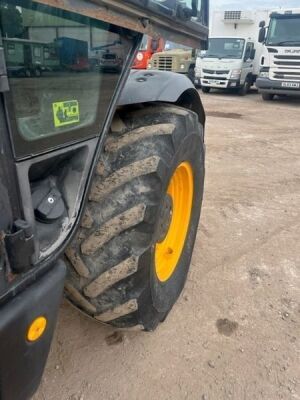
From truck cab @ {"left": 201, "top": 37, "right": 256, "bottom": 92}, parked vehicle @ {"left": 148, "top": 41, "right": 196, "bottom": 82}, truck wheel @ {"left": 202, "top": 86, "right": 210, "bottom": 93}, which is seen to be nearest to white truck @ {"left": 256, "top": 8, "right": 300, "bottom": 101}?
truck cab @ {"left": 201, "top": 37, "right": 256, "bottom": 92}

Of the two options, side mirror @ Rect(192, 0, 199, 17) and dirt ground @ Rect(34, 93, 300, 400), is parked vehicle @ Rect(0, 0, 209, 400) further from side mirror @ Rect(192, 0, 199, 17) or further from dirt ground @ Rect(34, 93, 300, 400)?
dirt ground @ Rect(34, 93, 300, 400)

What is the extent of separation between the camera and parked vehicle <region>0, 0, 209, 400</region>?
4.05 feet

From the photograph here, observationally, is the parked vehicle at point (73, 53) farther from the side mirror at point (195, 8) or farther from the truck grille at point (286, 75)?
the truck grille at point (286, 75)

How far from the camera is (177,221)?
2693 millimetres

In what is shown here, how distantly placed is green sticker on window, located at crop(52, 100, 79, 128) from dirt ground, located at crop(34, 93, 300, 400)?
123 cm

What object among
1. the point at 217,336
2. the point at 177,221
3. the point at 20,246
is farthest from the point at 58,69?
the point at 217,336

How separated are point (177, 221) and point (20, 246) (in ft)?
5.15

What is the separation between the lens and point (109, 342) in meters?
2.29

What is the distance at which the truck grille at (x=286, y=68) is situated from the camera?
1149 cm

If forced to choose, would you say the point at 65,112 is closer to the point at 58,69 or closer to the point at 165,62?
the point at 58,69

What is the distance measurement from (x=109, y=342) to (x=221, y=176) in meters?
3.24

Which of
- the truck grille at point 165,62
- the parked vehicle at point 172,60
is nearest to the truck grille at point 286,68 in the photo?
the parked vehicle at point 172,60

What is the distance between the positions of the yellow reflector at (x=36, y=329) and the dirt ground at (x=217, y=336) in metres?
0.76

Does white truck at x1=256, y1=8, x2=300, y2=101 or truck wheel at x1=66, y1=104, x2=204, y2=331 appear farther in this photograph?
white truck at x1=256, y1=8, x2=300, y2=101
